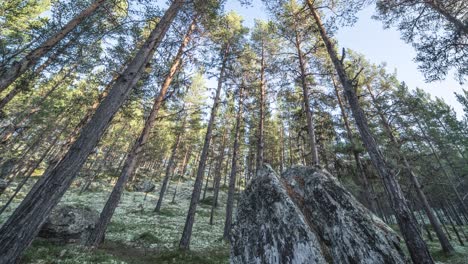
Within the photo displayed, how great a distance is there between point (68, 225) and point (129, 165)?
3.86m

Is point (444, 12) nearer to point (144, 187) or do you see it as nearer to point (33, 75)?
point (33, 75)

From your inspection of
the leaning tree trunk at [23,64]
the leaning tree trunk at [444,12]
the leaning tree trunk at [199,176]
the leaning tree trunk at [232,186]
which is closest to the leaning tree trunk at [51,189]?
the leaning tree trunk at [23,64]

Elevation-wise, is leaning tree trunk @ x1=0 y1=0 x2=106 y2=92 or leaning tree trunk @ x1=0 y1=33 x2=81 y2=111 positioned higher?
leaning tree trunk @ x1=0 y1=33 x2=81 y2=111

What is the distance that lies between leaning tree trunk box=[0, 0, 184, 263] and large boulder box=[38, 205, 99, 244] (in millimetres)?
7011

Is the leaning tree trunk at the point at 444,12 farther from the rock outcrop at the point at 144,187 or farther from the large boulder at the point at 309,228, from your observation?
the rock outcrop at the point at 144,187

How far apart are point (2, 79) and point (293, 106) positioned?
1610 centimetres

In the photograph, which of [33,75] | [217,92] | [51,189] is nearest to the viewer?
[51,189]

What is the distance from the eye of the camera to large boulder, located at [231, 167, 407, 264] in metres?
4.43

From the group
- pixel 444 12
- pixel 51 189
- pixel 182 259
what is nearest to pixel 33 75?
pixel 51 189

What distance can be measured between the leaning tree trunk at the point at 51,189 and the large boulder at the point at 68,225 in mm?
7011

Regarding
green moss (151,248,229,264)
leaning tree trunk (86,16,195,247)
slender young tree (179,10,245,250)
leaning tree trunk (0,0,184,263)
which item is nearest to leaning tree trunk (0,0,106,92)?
leaning tree trunk (86,16,195,247)

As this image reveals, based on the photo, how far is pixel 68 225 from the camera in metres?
9.50

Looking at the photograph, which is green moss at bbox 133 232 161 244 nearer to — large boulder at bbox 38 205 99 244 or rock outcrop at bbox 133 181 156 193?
large boulder at bbox 38 205 99 244

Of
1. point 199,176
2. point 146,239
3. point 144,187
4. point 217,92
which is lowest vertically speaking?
point 146,239
